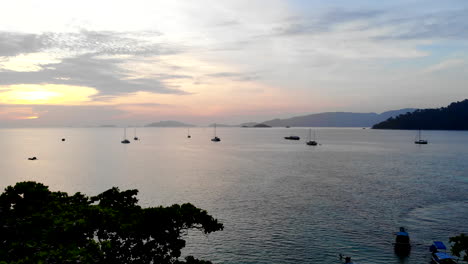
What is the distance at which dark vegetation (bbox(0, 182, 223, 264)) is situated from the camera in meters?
21.0

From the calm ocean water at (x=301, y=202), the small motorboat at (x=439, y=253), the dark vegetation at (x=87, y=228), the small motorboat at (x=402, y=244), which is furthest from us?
the calm ocean water at (x=301, y=202)

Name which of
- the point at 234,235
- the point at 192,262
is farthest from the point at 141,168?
the point at 192,262

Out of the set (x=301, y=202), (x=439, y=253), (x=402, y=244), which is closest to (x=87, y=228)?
(x=439, y=253)

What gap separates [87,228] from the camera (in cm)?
2408

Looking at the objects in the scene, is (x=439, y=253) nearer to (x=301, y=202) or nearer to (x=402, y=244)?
(x=402, y=244)

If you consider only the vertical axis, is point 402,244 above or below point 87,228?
below

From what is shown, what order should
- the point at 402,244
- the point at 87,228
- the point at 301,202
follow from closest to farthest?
the point at 87,228, the point at 402,244, the point at 301,202

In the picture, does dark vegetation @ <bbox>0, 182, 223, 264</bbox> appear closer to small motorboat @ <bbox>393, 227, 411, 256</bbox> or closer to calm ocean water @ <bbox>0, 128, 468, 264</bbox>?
calm ocean water @ <bbox>0, 128, 468, 264</bbox>

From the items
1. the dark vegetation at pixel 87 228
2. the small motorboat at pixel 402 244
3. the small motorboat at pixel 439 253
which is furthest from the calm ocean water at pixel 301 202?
the dark vegetation at pixel 87 228

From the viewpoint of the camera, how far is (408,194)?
8506 centimetres

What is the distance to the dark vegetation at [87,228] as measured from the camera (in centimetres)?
2102

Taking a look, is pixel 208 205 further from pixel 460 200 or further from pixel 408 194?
pixel 460 200

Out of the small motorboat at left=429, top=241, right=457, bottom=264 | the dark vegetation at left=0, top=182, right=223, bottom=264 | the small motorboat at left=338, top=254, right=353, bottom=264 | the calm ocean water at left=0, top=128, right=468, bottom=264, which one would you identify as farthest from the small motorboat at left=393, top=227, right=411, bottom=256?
the dark vegetation at left=0, top=182, right=223, bottom=264

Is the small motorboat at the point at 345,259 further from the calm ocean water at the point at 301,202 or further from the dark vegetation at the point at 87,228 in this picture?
the dark vegetation at the point at 87,228
